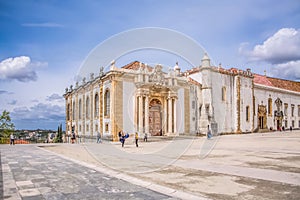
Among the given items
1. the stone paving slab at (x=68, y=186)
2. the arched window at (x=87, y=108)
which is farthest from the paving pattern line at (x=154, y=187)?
the arched window at (x=87, y=108)

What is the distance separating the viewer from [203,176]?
789cm

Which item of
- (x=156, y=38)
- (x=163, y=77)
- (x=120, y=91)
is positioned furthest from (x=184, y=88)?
(x=156, y=38)

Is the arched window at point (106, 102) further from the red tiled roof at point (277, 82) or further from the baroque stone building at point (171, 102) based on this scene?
the red tiled roof at point (277, 82)

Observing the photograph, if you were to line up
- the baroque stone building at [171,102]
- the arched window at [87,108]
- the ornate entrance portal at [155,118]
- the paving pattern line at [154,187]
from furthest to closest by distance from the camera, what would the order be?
the arched window at [87,108] → the ornate entrance portal at [155,118] → the baroque stone building at [171,102] → the paving pattern line at [154,187]

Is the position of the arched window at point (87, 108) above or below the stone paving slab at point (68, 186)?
above

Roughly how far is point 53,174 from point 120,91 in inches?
765

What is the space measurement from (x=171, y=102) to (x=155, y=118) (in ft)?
8.93

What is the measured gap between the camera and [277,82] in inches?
2153

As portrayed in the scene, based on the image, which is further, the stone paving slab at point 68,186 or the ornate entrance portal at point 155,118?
the ornate entrance portal at point 155,118

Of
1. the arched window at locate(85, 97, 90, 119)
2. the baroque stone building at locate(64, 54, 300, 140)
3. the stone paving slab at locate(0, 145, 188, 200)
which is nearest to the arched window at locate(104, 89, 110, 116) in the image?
the baroque stone building at locate(64, 54, 300, 140)

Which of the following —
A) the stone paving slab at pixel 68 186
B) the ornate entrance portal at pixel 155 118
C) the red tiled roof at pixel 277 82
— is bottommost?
the stone paving slab at pixel 68 186

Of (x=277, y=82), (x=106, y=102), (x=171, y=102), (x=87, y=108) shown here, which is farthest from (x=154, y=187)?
(x=277, y=82)

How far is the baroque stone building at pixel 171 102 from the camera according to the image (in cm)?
2822

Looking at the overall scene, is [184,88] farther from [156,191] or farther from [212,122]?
[156,191]
